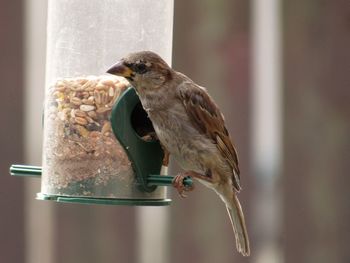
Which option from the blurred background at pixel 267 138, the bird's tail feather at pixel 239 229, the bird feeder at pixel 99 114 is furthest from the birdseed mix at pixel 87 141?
the blurred background at pixel 267 138

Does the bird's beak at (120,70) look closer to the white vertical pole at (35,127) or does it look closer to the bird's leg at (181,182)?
the bird's leg at (181,182)

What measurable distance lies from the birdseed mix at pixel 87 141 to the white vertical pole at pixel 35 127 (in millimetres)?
1109

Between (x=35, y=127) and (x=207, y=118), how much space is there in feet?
4.50

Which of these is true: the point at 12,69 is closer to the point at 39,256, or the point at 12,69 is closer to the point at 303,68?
the point at 39,256

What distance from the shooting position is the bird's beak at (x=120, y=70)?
4.48 m

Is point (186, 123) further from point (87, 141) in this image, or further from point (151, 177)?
point (87, 141)

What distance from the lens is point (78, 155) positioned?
15.4 feet

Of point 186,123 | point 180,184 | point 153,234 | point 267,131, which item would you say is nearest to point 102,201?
point 180,184

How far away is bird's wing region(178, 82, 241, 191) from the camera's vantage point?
15.7ft

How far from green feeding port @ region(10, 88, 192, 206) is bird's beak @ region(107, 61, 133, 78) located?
0.20 metres

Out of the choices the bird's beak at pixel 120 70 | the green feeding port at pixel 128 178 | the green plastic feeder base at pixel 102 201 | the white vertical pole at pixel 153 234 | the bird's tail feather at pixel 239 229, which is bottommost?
the white vertical pole at pixel 153 234

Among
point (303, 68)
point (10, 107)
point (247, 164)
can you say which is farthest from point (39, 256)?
point (303, 68)

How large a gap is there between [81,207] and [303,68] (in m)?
1.30

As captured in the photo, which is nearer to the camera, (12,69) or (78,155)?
(78,155)
